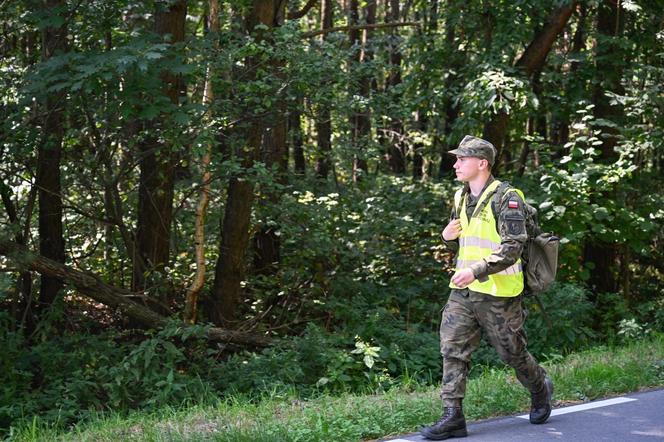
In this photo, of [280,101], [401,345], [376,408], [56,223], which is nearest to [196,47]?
[280,101]

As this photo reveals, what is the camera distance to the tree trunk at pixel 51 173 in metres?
10.6

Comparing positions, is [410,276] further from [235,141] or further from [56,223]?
[56,223]

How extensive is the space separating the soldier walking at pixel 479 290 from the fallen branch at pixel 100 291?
241 inches

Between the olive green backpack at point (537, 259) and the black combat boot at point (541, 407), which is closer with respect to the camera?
the olive green backpack at point (537, 259)

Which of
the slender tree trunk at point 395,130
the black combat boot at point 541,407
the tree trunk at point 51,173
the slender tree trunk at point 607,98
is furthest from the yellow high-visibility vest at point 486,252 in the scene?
the slender tree trunk at point 395,130

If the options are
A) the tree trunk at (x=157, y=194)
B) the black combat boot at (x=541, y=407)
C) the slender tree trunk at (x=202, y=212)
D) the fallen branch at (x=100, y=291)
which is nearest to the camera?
the black combat boot at (x=541, y=407)

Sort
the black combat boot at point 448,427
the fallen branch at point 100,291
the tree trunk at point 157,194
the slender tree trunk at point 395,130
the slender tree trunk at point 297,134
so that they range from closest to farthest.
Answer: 1. the black combat boot at point 448,427
2. the fallen branch at point 100,291
3. the tree trunk at point 157,194
4. the slender tree trunk at point 297,134
5. the slender tree trunk at point 395,130

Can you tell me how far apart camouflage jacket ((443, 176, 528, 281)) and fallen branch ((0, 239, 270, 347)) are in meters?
6.49

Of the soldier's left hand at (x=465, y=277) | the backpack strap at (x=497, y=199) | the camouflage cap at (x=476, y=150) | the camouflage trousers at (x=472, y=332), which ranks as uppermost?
the camouflage cap at (x=476, y=150)

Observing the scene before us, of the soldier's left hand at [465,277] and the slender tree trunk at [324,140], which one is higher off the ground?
the slender tree trunk at [324,140]

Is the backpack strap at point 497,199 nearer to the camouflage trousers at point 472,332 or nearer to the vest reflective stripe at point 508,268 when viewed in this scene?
the vest reflective stripe at point 508,268

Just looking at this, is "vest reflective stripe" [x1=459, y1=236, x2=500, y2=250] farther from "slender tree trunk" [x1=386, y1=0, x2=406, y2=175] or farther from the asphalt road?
"slender tree trunk" [x1=386, y1=0, x2=406, y2=175]

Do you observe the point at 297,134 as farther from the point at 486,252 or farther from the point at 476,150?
the point at 486,252

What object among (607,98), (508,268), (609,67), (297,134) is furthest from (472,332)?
(607,98)
